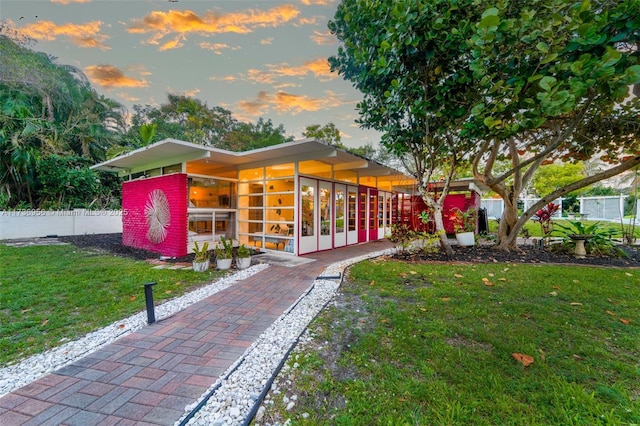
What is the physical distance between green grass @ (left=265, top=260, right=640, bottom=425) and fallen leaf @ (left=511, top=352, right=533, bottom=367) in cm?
4

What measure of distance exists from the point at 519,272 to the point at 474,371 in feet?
13.9

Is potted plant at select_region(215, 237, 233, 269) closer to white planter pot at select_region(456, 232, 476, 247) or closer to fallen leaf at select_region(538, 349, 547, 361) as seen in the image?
fallen leaf at select_region(538, 349, 547, 361)

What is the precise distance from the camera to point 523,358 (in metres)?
2.35

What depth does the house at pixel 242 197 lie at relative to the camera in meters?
7.29

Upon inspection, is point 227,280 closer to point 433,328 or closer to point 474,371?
point 433,328

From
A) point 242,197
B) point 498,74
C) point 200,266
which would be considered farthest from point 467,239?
point 200,266

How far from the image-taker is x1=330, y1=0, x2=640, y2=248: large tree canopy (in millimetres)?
2465

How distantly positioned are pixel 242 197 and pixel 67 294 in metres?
5.12

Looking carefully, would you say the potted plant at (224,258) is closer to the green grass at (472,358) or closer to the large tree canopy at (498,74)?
the green grass at (472,358)

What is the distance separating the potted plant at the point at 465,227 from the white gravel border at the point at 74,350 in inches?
313

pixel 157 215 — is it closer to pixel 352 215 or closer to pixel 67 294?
pixel 67 294

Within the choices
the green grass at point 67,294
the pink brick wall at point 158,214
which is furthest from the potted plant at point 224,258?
the pink brick wall at point 158,214

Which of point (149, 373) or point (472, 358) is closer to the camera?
point (149, 373)

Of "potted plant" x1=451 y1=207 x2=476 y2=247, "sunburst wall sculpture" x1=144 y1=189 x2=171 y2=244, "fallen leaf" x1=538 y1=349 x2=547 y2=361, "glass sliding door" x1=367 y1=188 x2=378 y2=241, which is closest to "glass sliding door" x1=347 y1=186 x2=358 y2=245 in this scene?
"glass sliding door" x1=367 y1=188 x2=378 y2=241
